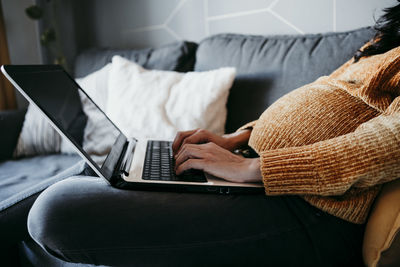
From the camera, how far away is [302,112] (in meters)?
0.80

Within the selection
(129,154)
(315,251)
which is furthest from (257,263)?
(129,154)

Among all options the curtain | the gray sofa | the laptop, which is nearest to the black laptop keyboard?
the laptop

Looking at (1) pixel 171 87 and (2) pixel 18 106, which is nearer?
(1) pixel 171 87

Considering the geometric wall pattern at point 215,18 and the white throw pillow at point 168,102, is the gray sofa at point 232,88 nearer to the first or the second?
the white throw pillow at point 168,102

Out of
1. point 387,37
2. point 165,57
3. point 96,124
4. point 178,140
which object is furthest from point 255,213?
point 165,57

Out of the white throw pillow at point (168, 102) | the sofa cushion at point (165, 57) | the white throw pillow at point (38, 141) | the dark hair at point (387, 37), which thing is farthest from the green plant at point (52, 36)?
the dark hair at point (387, 37)

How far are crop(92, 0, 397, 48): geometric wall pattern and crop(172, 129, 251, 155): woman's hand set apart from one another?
67cm

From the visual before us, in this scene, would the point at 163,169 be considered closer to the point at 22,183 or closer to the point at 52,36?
the point at 22,183

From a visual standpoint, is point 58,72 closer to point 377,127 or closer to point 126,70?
point 126,70

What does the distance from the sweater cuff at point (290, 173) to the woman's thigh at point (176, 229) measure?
38 millimetres

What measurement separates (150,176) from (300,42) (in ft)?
2.64

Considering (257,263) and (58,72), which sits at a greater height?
(58,72)

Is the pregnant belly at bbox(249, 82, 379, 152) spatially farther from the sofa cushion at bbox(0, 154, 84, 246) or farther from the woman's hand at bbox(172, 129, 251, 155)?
the sofa cushion at bbox(0, 154, 84, 246)

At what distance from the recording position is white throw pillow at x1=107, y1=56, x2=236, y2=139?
1.31 meters
